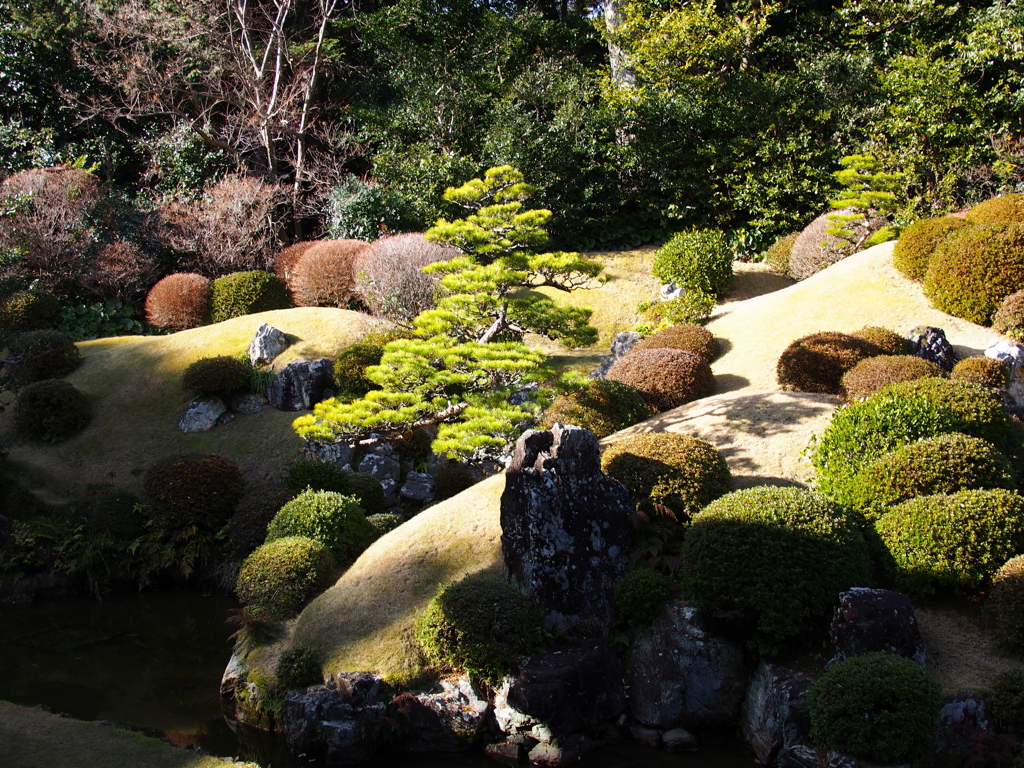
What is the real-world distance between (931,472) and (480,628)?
172 inches

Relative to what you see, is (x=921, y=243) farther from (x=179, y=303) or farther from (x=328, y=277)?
(x=179, y=303)

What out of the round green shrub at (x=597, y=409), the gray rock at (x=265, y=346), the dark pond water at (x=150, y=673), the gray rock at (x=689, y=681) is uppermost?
the gray rock at (x=265, y=346)

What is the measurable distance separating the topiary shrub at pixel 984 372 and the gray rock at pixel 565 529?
553 centimetres

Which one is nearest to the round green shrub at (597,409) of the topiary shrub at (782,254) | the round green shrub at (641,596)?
the round green shrub at (641,596)

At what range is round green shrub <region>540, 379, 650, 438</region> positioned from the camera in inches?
391

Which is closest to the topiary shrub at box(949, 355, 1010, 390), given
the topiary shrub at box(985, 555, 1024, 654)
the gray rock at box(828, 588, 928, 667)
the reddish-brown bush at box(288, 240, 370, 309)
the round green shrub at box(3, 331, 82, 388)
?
the topiary shrub at box(985, 555, 1024, 654)

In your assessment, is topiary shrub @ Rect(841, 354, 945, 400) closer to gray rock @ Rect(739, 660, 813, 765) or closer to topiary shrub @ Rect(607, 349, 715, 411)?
topiary shrub @ Rect(607, 349, 715, 411)

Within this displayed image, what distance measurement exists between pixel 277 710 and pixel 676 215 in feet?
51.2

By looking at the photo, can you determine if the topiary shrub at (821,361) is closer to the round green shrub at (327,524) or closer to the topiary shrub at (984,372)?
the topiary shrub at (984,372)

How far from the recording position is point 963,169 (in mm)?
16312

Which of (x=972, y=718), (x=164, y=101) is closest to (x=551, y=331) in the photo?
(x=972, y=718)

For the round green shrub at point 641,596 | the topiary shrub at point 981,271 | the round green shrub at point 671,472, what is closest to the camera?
the round green shrub at point 641,596

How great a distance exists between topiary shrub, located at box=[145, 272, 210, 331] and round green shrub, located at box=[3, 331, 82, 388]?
6.68 feet

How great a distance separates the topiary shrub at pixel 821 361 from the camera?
10.7 m
